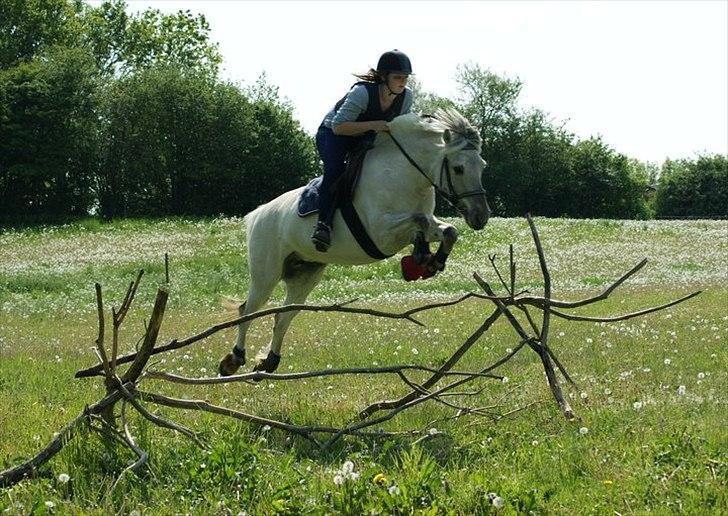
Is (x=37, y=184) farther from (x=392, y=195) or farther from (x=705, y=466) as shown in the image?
(x=705, y=466)

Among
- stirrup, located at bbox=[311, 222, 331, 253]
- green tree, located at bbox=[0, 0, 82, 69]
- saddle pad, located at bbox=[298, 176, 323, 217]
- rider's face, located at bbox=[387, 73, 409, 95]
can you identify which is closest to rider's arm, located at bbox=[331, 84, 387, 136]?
rider's face, located at bbox=[387, 73, 409, 95]

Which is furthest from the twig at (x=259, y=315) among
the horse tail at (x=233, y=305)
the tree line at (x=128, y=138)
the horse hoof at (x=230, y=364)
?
the tree line at (x=128, y=138)

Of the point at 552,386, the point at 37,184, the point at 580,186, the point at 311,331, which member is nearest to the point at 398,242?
the point at 552,386

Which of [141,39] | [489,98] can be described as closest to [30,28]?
[141,39]

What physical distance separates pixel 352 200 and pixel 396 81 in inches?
56.7

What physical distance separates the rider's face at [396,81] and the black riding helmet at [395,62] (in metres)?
0.05

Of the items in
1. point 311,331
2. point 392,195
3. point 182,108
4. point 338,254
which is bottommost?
point 311,331

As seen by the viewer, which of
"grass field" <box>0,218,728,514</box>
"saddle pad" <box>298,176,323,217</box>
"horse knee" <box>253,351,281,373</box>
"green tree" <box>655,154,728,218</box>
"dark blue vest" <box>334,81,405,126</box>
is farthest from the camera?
"green tree" <box>655,154,728,218</box>

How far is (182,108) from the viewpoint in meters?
60.4

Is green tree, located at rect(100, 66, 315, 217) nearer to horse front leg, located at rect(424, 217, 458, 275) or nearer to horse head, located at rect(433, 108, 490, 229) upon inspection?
horse head, located at rect(433, 108, 490, 229)

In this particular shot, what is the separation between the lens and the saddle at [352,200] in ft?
32.0

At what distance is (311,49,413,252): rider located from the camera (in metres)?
9.67

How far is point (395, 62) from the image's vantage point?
31.3ft

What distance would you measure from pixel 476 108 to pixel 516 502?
89721 mm
